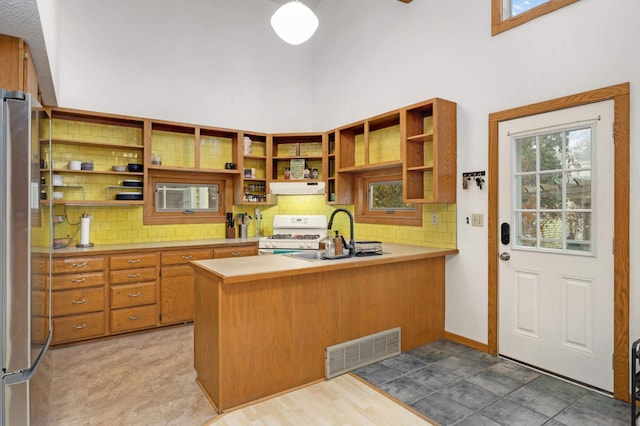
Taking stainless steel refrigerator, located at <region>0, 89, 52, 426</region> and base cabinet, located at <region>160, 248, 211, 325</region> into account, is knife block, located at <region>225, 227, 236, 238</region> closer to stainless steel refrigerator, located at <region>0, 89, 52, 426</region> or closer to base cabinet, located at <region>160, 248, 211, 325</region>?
base cabinet, located at <region>160, 248, 211, 325</region>

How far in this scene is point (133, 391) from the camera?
2576 mm

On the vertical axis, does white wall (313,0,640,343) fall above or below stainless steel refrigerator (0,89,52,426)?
above

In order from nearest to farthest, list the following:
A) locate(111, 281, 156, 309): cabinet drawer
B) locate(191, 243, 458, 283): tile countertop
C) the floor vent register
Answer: locate(191, 243, 458, 283): tile countertop, the floor vent register, locate(111, 281, 156, 309): cabinet drawer

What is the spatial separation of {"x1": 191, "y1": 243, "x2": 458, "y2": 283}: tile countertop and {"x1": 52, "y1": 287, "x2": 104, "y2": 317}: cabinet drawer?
1589 millimetres

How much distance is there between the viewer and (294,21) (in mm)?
2789

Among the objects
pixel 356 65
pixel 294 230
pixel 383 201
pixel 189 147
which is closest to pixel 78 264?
pixel 189 147

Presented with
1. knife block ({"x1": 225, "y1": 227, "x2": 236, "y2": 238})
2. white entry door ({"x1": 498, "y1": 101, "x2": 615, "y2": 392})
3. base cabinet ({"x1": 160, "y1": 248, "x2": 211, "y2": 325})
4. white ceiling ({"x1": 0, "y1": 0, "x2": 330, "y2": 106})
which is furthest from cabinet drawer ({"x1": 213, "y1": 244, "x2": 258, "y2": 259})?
white entry door ({"x1": 498, "y1": 101, "x2": 615, "y2": 392})

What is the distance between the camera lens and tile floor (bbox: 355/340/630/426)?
7.22 feet

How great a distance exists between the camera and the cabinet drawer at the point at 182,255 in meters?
3.93

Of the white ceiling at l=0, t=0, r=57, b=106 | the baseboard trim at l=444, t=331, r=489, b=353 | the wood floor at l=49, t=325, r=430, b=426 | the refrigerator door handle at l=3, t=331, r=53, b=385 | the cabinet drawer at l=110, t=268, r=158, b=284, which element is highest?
the white ceiling at l=0, t=0, r=57, b=106

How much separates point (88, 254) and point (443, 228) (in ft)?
11.7

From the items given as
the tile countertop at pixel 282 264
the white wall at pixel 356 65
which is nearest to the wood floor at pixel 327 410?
the tile countertop at pixel 282 264

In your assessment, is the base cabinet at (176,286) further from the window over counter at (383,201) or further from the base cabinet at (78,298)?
the window over counter at (383,201)

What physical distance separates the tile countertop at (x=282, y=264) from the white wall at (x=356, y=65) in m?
0.74
